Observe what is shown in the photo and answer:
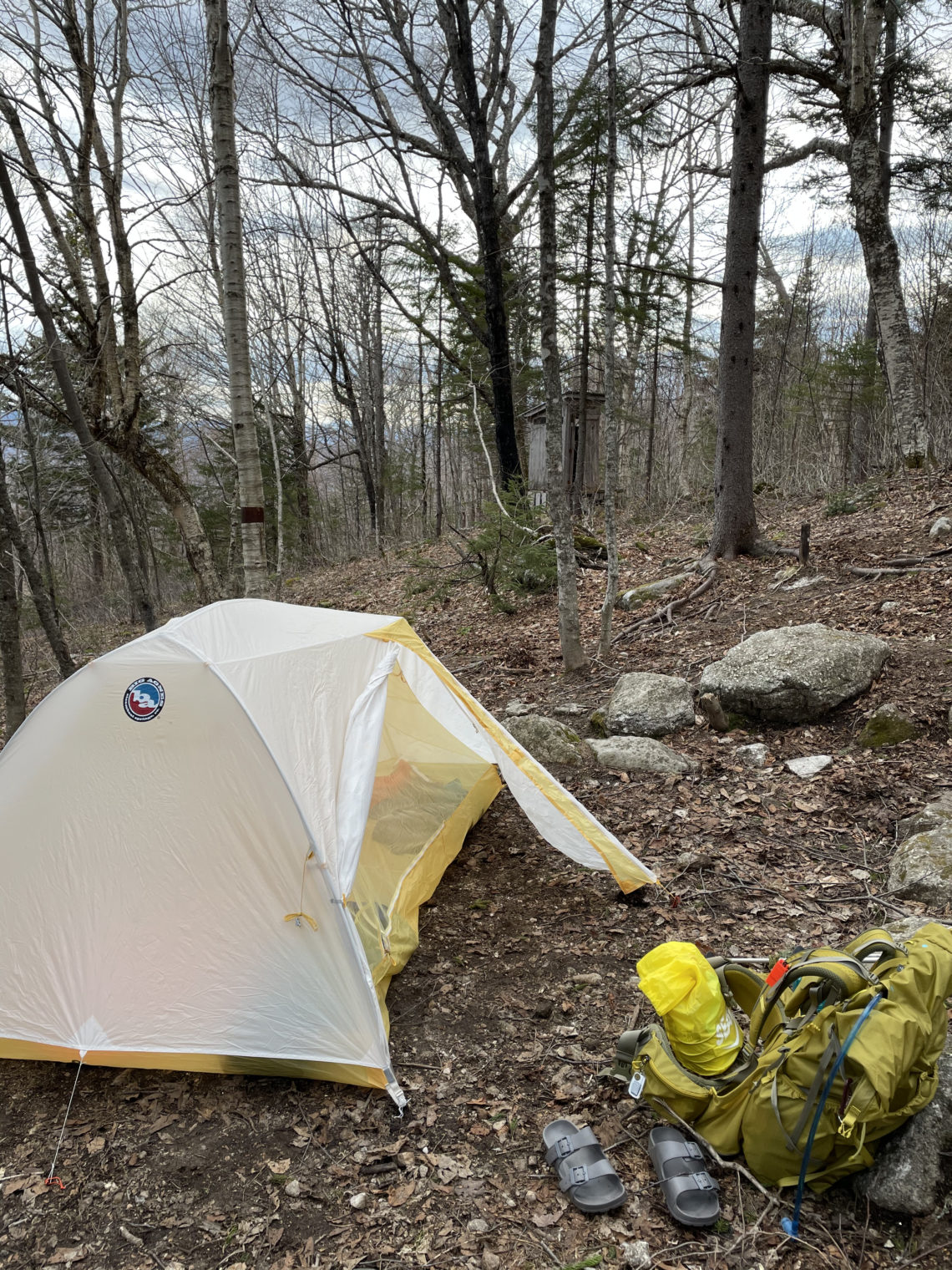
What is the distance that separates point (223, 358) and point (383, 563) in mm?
5176

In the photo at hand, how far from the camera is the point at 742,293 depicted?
→ 736cm

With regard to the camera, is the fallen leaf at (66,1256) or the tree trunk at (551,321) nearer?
the fallen leaf at (66,1256)

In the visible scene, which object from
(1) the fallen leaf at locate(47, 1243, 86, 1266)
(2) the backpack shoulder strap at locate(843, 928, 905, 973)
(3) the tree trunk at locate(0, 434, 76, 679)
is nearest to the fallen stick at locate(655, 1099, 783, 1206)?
(2) the backpack shoulder strap at locate(843, 928, 905, 973)

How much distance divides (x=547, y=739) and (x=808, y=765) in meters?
1.82

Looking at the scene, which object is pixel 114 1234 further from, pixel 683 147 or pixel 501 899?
pixel 683 147

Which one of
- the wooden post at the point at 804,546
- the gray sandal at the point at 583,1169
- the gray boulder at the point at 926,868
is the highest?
the wooden post at the point at 804,546

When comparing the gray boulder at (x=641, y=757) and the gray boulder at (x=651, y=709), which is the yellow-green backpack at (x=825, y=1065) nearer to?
the gray boulder at (x=641, y=757)

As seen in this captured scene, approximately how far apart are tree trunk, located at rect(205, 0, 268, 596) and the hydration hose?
5443 millimetres

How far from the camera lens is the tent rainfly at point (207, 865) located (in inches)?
115

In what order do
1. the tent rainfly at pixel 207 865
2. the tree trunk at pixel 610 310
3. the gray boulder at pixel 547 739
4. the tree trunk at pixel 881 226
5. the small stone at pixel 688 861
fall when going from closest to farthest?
the tent rainfly at pixel 207 865 → the small stone at pixel 688 861 → the gray boulder at pixel 547 739 → the tree trunk at pixel 610 310 → the tree trunk at pixel 881 226

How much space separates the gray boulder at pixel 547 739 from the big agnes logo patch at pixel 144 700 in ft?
8.82

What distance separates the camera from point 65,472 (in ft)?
48.9

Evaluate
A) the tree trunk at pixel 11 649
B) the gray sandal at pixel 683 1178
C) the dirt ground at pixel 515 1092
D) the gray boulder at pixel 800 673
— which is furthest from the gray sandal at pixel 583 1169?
the tree trunk at pixel 11 649

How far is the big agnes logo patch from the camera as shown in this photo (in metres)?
3.29
